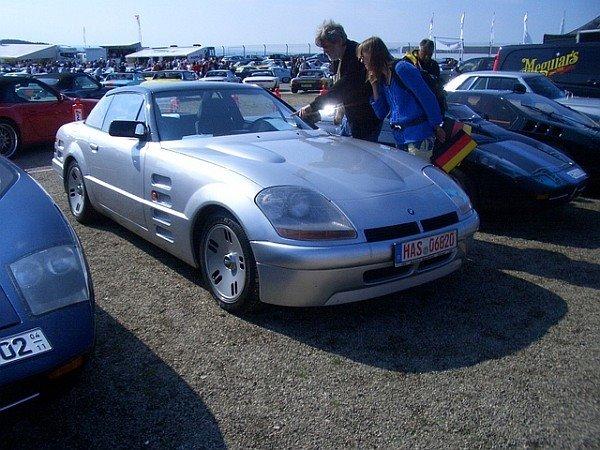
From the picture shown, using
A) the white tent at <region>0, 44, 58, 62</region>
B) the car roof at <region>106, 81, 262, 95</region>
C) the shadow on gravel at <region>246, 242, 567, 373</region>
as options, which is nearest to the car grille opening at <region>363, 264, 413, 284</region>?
the shadow on gravel at <region>246, 242, 567, 373</region>

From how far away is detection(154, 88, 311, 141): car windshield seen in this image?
13.0 feet

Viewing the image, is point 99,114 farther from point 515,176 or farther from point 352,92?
point 515,176

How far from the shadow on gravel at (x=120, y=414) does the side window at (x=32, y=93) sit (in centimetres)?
849

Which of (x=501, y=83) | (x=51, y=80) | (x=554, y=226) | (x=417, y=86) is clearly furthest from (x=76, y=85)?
(x=554, y=226)

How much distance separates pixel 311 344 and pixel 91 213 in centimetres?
295

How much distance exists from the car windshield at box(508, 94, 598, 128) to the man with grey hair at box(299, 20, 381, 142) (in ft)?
9.01

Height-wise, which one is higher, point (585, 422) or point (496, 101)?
point (496, 101)

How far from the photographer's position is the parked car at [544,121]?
5.95 meters

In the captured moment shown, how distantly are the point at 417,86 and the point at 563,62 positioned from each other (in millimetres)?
6949

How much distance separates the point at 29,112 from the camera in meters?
9.66

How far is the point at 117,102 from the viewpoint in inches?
182

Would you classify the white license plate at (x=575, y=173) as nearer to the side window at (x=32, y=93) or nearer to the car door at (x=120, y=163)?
the car door at (x=120, y=163)

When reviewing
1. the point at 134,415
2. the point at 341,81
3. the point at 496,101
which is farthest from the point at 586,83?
the point at 134,415

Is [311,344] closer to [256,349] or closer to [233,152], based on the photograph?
[256,349]
